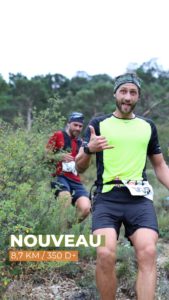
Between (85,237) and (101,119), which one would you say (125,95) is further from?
(85,237)

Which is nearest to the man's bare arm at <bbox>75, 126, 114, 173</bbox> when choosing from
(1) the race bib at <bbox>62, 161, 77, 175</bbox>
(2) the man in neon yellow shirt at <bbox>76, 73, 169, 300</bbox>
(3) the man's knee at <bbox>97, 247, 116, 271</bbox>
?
(2) the man in neon yellow shirt at <bbox>76, 73, 169, 300</bbox>

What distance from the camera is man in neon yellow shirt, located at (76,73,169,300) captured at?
3527 mm

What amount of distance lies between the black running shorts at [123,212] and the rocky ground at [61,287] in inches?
33.4

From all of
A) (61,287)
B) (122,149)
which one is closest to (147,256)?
(122,149)

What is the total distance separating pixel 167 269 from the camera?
16.3 ft

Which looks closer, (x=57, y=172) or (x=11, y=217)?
(x=11, y=217)

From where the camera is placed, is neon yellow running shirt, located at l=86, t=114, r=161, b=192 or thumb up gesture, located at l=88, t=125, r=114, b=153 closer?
thumb up gesture, located at l=88, t=125, r=114, b=153

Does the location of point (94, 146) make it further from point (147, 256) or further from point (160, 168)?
point (147, 256)

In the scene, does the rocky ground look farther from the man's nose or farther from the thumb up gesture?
the man's nose

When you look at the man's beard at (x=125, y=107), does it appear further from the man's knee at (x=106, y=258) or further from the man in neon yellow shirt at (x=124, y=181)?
the man's knee at (x=106, y=258)

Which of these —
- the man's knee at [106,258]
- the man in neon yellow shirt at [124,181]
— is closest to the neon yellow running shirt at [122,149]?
the man in neon yellow shirt at [124,181]

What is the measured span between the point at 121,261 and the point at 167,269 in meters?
Answer: 0.50

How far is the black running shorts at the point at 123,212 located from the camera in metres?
3.77

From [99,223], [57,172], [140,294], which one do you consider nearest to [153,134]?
[99,223]
